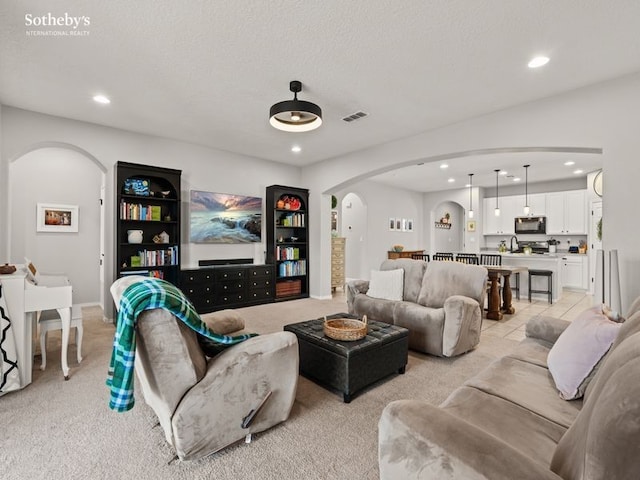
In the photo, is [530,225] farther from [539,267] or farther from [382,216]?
[382,216]

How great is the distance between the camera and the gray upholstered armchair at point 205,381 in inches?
61.6

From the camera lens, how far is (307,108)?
3066mm

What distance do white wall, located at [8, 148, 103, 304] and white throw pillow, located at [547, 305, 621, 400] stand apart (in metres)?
6.44

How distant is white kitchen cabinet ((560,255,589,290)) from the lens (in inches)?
286

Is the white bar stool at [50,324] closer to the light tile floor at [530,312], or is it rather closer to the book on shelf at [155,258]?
the book on shelf at [155,258]

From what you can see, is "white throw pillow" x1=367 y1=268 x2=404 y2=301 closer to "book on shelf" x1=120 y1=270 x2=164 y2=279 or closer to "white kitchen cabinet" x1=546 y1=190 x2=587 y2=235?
"book on shelf" x1=120 y1=270 x2=164 y2=279

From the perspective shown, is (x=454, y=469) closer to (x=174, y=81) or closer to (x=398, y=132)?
(x=174, y=81)

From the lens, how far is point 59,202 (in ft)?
17.7

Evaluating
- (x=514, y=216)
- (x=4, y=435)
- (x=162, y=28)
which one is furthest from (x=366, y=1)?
(x=514, y=216)

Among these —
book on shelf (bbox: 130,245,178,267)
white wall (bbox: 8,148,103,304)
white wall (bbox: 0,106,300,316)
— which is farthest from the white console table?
white wall (bbox: 8,148,103,304)

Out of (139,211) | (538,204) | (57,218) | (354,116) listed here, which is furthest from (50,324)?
(538,204)

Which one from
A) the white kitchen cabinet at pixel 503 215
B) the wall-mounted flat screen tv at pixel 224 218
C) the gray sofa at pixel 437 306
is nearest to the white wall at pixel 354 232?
the wall-mounted flat screen tv at pixel 224 218

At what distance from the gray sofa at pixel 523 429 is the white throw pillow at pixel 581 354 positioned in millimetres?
66

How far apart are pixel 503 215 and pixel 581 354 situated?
8.46m
